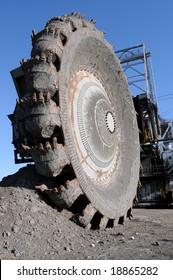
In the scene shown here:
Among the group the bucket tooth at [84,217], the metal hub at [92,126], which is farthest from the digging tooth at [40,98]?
the bucket tooth at [84,217]

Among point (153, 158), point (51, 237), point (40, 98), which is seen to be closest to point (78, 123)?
point (40, 98)

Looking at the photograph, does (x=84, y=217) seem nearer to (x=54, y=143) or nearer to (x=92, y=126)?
(x=54, y=143)

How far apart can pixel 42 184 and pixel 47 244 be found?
1.22m

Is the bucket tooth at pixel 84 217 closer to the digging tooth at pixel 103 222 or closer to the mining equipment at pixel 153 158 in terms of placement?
the digging tooth at pixel 103 222

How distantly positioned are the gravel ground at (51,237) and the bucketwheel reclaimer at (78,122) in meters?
0.30

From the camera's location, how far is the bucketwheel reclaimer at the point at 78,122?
5.11 m

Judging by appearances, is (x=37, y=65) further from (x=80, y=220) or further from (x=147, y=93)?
(x=147, y=93)

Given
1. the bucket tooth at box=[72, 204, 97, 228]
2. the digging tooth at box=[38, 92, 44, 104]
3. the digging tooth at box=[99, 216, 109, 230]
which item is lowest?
the digging tooth at box=[99, 216, 109, 230]

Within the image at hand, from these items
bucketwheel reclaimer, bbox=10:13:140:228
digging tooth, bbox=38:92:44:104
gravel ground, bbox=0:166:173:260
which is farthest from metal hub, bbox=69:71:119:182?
gravel ground, bbox=0:166:173:260

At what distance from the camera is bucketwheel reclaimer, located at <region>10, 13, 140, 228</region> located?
16.8 feet

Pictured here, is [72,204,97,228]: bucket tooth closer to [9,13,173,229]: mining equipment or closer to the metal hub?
[9,13,173,229]: mining equipment

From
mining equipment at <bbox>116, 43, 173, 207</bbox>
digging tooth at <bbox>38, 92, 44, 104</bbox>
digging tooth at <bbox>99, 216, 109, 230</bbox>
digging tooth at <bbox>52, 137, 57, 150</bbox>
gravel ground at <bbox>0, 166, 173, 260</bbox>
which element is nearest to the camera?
gravel ground at <bbox>0, 166, 173, 260</bbox>

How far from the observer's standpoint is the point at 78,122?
653cm

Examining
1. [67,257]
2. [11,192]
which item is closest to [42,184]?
[11,192]
